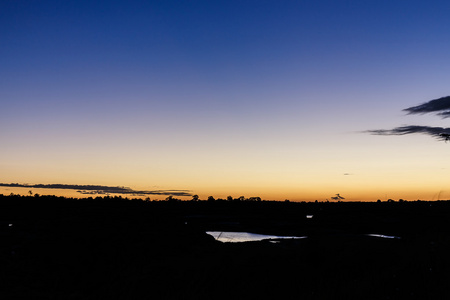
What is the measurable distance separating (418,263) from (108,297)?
14053mm

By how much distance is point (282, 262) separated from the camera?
62.8 ft

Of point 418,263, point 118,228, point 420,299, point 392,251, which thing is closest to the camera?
point 420,299

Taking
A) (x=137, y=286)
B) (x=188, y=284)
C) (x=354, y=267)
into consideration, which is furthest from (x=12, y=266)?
(x=354, y=267)

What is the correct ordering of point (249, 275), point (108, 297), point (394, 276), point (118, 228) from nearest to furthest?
point (108, 297)
point (394, 276)
point (249, 275)
point (118, 228)

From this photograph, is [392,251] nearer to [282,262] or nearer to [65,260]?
[282,262]

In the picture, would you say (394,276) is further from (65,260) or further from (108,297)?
(65,260)

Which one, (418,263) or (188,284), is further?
(418,263)

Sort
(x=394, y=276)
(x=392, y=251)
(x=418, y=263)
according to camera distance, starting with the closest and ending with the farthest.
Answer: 1. (x=394, y=276)
2. (x=418, y=263)
3. (x=392, y=251)

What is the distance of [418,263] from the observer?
58.4 ft

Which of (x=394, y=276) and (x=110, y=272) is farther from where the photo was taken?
(x=110, y=272)

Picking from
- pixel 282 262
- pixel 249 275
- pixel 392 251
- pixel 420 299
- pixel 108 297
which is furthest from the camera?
pixel 392 251

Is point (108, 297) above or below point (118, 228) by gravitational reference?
below

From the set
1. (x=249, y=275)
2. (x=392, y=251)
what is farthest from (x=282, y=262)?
(x=392, y=251)

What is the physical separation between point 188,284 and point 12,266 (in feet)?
35.1
